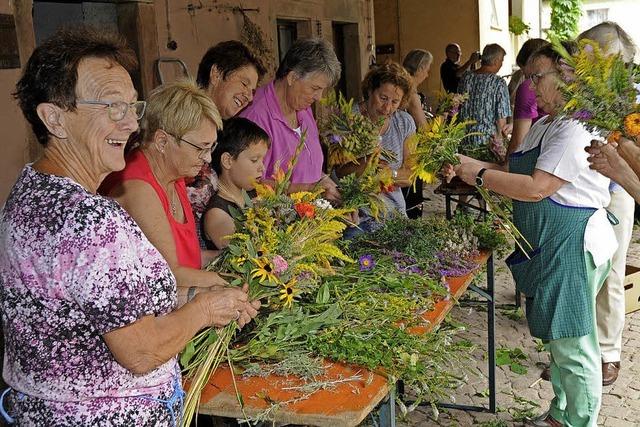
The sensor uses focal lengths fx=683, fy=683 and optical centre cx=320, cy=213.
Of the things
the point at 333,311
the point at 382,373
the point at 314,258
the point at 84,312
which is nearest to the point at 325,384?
the point at 382,373

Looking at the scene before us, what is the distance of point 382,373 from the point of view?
7.23 ft

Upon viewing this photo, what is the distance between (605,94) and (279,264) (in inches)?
53.8

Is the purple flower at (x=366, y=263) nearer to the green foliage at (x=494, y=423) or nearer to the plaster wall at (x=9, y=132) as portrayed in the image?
the green foliage at (x=494, y=423)

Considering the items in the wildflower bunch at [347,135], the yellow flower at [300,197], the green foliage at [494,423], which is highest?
the wildflower bunch at [347,135]

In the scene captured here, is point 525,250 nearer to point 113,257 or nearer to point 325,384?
point 325,384

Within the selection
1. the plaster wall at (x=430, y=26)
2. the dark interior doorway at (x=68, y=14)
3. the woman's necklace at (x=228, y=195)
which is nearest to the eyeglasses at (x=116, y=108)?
the woman's necklace at (x=228, y=195)

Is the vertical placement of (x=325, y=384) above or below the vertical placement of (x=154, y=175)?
below

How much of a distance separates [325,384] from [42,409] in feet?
2.65

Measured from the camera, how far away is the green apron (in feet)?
10.8

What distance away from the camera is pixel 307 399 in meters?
2.05

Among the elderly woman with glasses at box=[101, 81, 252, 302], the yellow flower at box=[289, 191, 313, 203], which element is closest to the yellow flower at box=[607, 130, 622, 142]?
the yellow flower at box=[289, 191, 313, 203]

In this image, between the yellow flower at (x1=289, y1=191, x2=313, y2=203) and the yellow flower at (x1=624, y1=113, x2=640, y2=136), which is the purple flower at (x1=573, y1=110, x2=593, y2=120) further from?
the yellow flower at (x1=289, y1=191, x2=313, y2=203)

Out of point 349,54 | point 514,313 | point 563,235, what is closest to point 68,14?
point 563,235

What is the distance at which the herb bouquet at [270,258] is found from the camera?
223 cm
